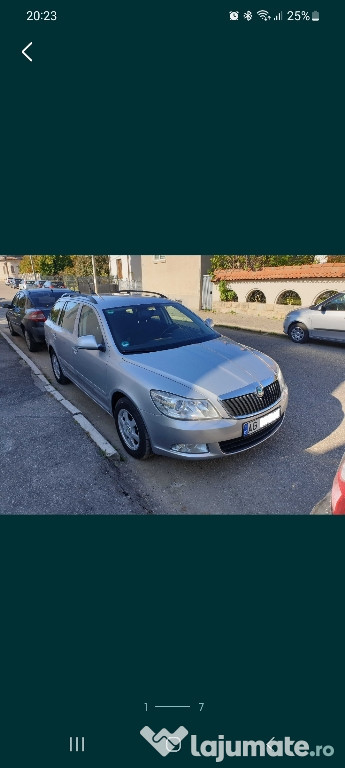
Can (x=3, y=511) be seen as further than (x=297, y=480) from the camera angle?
No

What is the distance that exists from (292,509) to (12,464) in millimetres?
2862

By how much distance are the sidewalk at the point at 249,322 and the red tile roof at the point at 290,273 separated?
1.55 metres

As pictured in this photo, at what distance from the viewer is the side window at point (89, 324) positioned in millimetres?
4109

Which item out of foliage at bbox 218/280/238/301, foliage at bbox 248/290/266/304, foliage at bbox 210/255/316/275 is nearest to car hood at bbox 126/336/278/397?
foliage at bbox 248/290/266/304

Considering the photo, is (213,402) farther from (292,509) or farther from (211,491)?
(292,509)

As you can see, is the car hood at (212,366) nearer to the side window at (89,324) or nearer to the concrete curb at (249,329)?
the side window at (89,324)

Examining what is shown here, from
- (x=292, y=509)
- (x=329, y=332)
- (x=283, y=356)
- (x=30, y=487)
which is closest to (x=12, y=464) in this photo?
(x=30, y=487)

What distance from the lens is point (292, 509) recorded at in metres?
2.92

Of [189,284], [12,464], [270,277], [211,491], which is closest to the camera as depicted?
[211,491]

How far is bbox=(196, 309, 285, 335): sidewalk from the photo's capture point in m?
10.8

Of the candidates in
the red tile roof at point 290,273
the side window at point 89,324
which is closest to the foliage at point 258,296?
the red tile roof at point 290,273

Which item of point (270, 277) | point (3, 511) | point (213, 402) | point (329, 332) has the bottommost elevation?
point (3, 511)

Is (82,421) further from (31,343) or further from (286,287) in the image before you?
(286,287)
